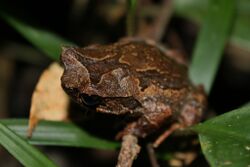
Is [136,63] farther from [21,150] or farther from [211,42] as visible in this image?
[21,150]

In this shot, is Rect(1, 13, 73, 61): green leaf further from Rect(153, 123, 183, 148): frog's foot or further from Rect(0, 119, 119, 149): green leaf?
Rect(153, 123, 183, 148): frog's foot

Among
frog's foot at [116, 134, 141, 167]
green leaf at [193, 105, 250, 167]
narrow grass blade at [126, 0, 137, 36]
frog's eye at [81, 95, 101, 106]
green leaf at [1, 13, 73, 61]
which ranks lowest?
frog's foot at [116, 134, 141, 167]

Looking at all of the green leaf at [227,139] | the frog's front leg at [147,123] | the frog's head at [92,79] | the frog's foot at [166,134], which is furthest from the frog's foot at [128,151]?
the green leaf at [227,139]

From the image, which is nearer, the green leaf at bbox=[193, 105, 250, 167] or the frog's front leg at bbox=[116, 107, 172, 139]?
the green leaf at bbox=[193, 105, 250, 167]

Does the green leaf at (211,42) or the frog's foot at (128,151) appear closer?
the frog's foot at (128,151)

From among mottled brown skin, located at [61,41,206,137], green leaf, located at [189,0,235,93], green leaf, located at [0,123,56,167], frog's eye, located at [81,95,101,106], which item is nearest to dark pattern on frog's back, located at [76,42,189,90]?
mottled brown skin, located at [61,41,206,137]

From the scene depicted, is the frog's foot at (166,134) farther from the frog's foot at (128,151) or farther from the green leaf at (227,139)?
the green leaf at (227,139)

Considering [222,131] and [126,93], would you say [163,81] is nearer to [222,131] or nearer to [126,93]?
[126,93]
